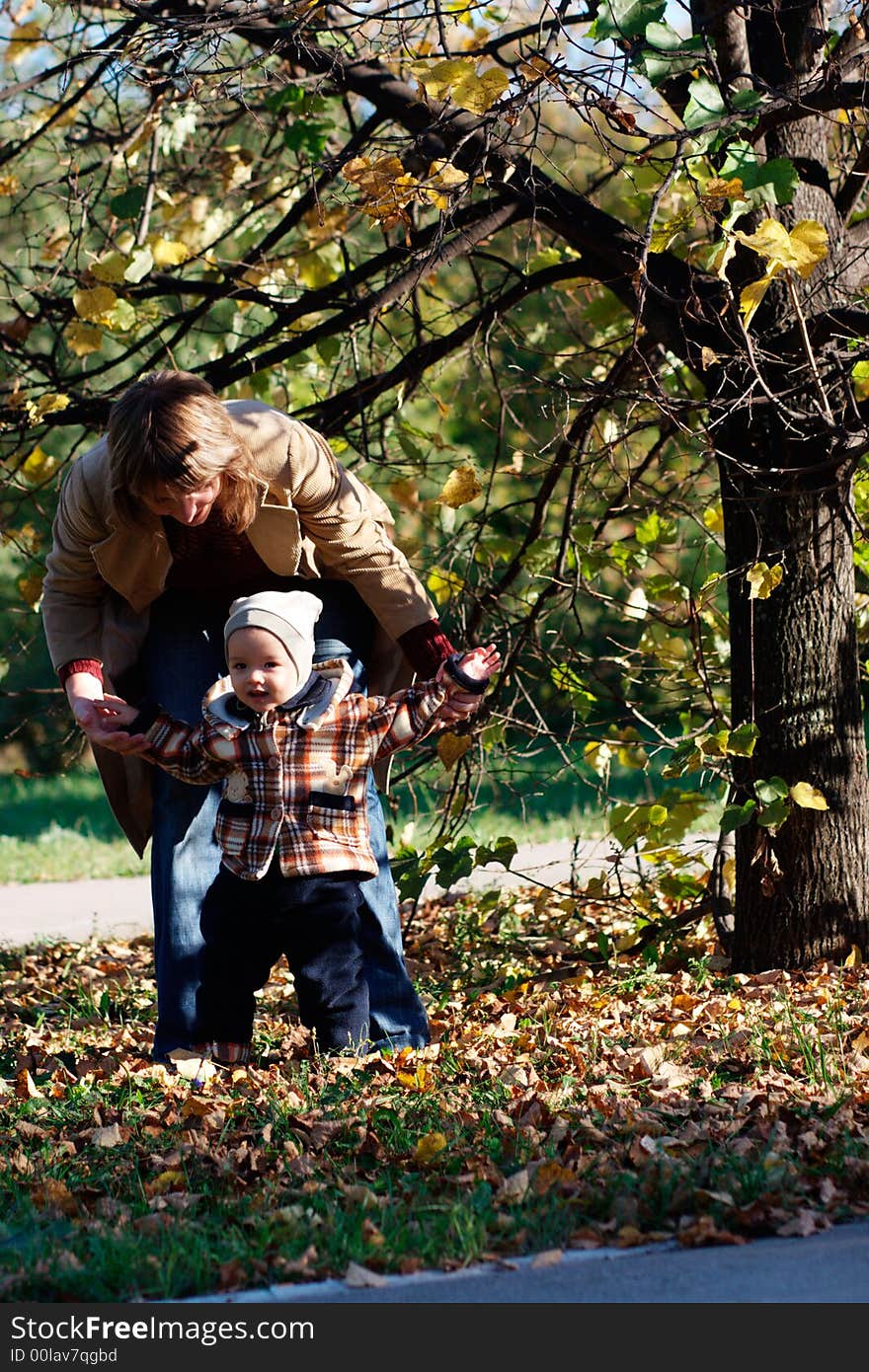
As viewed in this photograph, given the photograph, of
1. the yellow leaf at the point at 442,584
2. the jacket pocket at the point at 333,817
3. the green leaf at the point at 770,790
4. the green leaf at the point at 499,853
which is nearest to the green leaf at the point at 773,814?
the green leaf at the point at 770,790

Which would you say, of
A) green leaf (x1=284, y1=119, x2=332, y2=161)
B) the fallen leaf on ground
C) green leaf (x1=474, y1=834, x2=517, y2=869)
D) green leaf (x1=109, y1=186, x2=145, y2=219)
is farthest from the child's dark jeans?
green leaf (x1=284, y1=119, x2=332, y2=161)

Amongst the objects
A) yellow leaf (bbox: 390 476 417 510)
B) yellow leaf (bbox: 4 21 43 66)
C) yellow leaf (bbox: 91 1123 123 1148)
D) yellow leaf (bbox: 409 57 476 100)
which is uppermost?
yellow leaf (bbox: 4 21 43 66)

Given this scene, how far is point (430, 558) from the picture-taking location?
16.6 feet

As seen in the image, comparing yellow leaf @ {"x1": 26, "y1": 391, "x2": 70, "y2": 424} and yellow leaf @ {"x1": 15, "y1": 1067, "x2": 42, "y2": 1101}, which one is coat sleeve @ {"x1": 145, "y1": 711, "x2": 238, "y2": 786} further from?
yellow leaf @ {"x1": 26, "y1": 391, "x2": 70, "y2": 424}

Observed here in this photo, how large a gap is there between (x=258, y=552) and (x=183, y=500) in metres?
0.32

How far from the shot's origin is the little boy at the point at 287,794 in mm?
3545

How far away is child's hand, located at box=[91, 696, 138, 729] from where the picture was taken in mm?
3572

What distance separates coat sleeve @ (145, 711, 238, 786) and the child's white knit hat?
229mm

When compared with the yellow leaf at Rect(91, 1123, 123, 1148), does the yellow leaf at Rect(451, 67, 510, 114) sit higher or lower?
higher

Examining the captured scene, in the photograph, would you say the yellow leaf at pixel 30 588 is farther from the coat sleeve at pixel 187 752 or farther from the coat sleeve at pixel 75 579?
the coat sleeve at pixel 187 752

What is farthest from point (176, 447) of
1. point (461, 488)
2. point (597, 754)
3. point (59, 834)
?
point (59, 834)

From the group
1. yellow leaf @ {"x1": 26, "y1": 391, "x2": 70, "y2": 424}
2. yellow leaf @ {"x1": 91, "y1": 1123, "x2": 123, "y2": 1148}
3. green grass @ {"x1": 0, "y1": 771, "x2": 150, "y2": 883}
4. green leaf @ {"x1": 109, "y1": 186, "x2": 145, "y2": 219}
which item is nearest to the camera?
yellow leaf @ {"x1": 91, "y1": 1123, "x2": 123, "y2": 1148}

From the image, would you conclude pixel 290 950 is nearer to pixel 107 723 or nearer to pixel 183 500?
pixel 107 723
